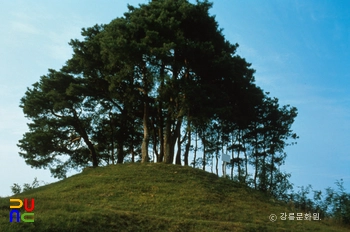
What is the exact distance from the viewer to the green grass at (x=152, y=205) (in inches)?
416

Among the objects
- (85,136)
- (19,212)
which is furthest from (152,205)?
(85,136)

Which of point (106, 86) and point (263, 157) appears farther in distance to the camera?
point (263, 157)

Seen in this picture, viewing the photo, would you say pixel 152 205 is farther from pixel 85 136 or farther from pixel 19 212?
pixel 85 136

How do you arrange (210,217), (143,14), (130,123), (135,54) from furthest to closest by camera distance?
(130,123), (143,14), (135,54), (210,217)

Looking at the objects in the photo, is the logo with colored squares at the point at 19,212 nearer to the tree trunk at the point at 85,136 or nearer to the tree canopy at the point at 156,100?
the tree canopy at the point at 156,100

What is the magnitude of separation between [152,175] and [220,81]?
7846 mm

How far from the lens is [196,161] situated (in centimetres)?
3020

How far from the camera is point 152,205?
1459 cm

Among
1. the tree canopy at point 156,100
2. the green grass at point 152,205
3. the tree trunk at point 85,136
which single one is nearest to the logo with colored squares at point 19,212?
the green grass at point 152,205

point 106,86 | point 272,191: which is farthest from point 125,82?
point 272,191

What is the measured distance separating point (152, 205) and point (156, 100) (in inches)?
384

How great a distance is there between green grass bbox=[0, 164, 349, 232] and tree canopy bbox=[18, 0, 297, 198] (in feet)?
13.3

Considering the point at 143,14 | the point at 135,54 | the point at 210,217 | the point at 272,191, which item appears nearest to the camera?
the point at 210,217

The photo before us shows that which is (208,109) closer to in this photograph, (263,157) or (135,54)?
(135,54)
